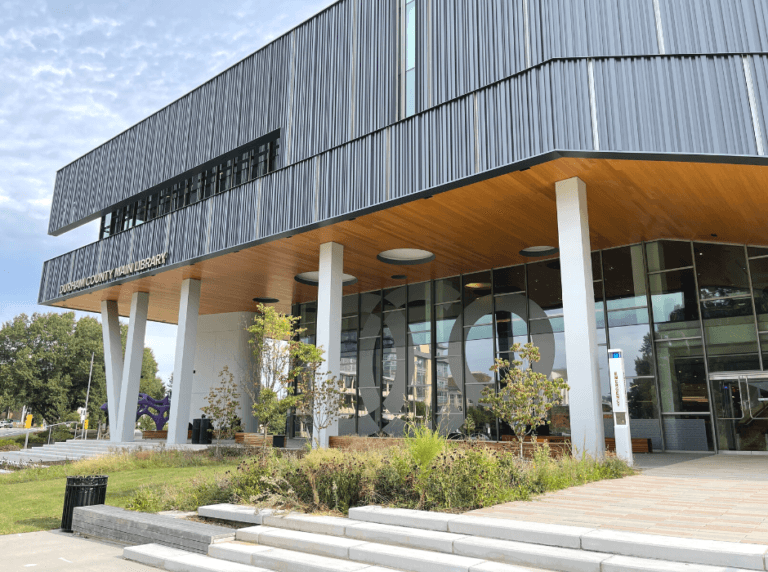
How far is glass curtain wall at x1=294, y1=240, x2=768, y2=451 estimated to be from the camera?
17.0 metres

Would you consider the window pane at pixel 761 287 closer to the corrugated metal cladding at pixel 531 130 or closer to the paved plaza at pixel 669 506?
the paved plaza at pixel 669 506

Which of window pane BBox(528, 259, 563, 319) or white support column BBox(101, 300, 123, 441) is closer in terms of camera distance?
window pane BBox(528, 259, 563, 319)

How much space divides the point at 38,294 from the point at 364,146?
2270 centimetres

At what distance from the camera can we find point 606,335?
61.1 ft

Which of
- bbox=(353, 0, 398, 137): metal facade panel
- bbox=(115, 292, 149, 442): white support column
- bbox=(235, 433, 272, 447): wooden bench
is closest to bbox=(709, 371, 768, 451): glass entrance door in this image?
bbox=(353, 0, 398, 137): metal facade panel

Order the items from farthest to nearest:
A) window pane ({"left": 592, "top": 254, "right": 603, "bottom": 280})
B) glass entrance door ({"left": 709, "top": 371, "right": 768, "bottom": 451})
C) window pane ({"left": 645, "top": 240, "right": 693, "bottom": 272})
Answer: window pane ({"left": 592, "top": 254, "right": 603, "bottom": 280}) → window pane ({"left": 645, "top": 240, "right": 693, "bottom": 272}) → glass entrance door ({"left": 709, "top": 371, "right": 768, "bottom": 451})

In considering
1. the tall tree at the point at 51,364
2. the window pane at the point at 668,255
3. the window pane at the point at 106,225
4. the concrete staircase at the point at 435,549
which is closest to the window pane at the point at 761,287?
the window pane at the point at 668,255

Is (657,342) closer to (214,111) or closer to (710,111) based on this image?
(710,111)

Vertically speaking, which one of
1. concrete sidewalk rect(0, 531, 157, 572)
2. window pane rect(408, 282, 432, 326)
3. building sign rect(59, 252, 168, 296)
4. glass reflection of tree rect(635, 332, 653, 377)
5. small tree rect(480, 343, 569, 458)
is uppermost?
building sign rect(59, 252, 168, 296)

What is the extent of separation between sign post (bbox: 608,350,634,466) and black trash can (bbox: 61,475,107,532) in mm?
10354

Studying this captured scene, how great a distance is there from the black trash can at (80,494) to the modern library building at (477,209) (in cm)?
791

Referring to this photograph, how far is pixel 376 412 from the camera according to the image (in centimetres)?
2469

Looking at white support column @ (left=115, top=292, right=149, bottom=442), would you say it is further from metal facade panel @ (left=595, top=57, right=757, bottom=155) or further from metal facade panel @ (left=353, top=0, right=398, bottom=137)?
metal facade panel @ (left=595, top=57, right=757, bottom=155)

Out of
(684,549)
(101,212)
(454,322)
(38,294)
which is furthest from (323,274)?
(38,294)
